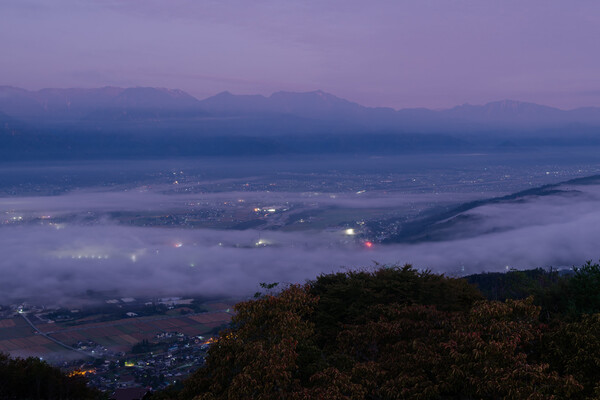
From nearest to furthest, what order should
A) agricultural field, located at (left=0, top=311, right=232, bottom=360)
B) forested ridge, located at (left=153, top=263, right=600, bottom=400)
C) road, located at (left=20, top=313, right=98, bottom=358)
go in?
forested ridge, located at (left=153, top=263, right=600, bottom=400) < road, located at (left=20, top=313, right=98, bottom=358) < agricultural field, located at (left=0, top=311, right=232, bottom=360)

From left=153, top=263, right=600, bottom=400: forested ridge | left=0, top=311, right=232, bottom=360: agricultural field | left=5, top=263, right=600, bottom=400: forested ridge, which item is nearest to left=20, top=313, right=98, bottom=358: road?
left=0, top=311, right=232, bottom=360: agricultural field

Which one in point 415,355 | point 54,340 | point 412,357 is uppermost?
point 415,355

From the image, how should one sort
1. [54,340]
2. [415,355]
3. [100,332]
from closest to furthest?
[415,355], [54,340], [100,332]

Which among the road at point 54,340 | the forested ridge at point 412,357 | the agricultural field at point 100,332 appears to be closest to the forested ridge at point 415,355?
the forested ridge at point 412,357

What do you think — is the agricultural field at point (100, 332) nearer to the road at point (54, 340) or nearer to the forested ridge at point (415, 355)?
the road at point (54, 340)

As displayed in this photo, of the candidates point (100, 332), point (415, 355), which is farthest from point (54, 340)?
point (415, 355)

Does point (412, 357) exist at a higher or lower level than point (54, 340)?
higher

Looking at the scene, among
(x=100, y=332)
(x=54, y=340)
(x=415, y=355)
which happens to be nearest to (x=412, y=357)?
(x=415, y=355)

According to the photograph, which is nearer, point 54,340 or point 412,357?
point 412,357

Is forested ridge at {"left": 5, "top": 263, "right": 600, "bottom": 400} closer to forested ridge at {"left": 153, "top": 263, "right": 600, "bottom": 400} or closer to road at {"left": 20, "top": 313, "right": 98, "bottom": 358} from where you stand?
forested ridge at {"left": 153, "top": 263, "right": 600, "bottom": 400}

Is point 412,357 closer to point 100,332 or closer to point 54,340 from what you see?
point 54,340

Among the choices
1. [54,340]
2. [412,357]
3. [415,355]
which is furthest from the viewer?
[54,340]
